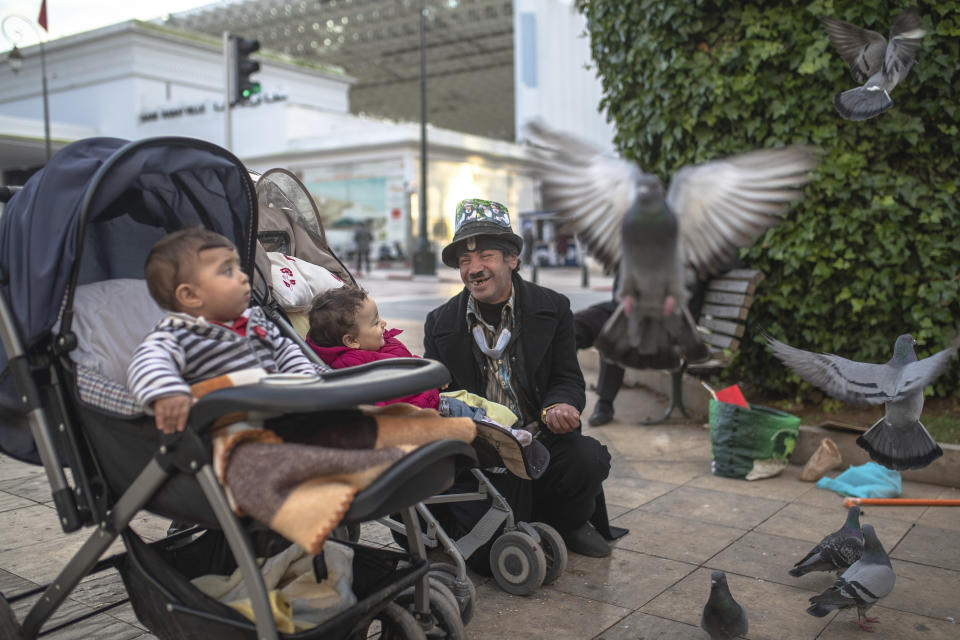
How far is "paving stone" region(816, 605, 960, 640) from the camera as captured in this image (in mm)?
2641

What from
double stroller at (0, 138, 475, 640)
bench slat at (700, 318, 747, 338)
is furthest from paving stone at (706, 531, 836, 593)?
double stroller at (0, 138, 475, 640)

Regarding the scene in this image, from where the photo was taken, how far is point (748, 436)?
446 centimetres

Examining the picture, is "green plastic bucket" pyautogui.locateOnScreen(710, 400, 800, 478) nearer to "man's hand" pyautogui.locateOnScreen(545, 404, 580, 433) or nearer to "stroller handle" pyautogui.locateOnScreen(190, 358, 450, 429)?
"man's hand" pyautogui.locateOnScreen(545, 404, 580, 433)

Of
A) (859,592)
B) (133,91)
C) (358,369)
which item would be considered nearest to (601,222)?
(358,369)

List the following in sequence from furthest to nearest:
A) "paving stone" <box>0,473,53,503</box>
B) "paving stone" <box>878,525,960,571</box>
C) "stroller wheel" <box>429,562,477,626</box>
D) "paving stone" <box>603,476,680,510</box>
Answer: "paving stone" <box>603,476,680,510</box>
"paving stone" <box>0,473,53,503</box>
"paving stone" <box>878,525,960,571</box>
"stroller wheel" <box>429,562,477,626</box>

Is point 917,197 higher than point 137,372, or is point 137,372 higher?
point 917,197

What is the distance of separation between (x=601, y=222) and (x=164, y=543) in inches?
67.3

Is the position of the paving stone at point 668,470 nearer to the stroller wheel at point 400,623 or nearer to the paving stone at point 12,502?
the stroller wheel at point 400,623

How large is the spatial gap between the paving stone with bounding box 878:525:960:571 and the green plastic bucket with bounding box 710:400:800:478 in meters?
0.90

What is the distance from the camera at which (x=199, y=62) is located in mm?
37625

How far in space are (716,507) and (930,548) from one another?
967 millimetres

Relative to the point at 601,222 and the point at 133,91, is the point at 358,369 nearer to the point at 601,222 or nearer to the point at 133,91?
the point at 601,222

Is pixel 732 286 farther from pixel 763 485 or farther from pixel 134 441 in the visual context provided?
pixel 134 441

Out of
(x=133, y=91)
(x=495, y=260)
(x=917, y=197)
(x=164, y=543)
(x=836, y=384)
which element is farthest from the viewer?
(x=133, y=91)
